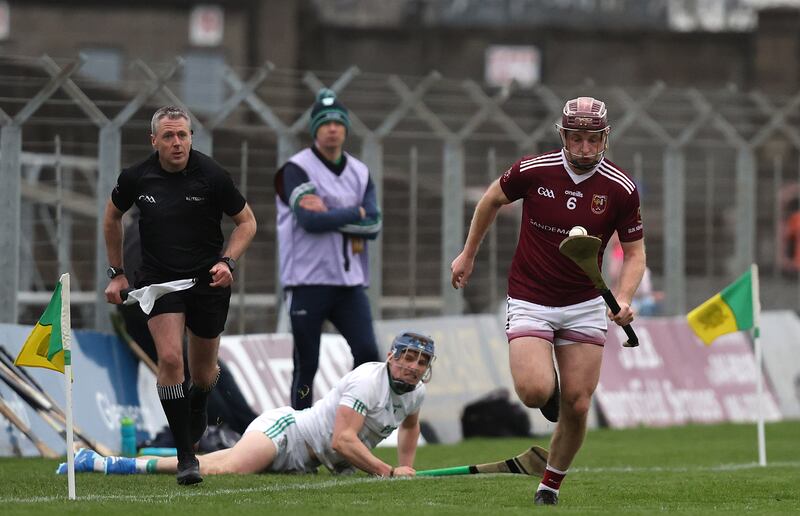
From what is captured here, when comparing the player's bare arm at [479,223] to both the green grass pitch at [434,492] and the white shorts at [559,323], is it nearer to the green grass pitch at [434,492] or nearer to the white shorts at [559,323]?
the white shorts at [559,323]

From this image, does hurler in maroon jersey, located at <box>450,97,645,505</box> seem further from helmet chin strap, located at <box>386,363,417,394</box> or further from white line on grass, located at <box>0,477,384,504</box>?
helmet chin strap, located at <box>386,363,417,394</box>

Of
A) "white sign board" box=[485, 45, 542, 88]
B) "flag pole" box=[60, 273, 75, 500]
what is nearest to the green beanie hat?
Result: "flag pole" box=[60, 273, 75, 500]

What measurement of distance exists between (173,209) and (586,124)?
2.41 meters

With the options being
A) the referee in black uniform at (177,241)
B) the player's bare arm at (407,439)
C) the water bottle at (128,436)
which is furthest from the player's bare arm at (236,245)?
the water bottle at (128,436)

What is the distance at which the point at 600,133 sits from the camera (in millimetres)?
9562

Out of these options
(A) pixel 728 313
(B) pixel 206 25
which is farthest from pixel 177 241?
(B) pixel 206 25

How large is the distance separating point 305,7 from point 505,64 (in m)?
4.84

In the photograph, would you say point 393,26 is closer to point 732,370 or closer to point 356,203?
point 732,370

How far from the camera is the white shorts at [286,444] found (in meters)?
11.8

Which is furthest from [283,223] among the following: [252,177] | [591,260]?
[591,260]

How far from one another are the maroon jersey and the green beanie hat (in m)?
3.31

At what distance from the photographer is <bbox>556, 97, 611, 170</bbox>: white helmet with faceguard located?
Answer: 9.51 m

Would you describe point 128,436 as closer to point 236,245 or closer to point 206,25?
point 236,245

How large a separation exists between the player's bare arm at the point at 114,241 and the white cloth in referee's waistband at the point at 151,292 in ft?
0.55
